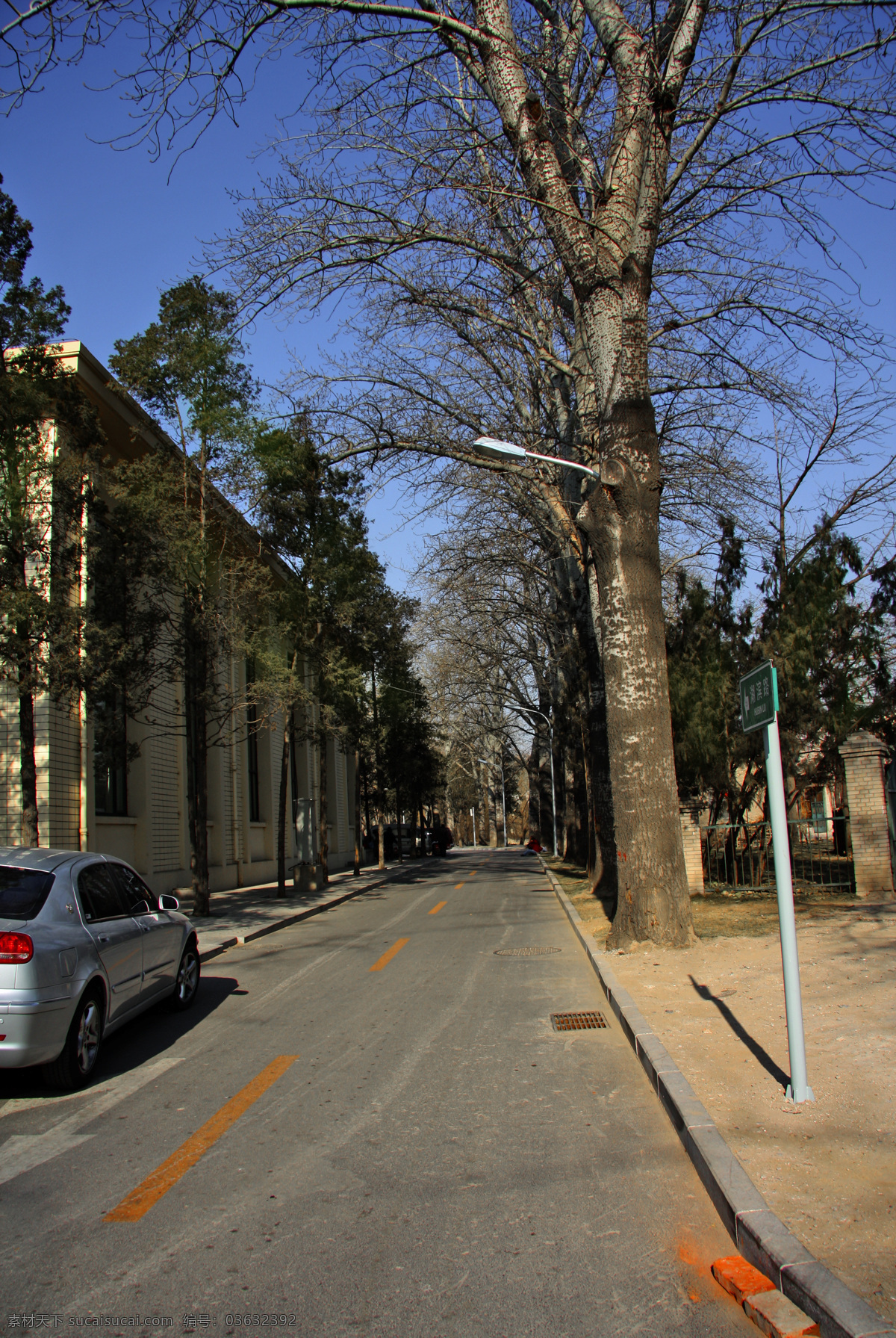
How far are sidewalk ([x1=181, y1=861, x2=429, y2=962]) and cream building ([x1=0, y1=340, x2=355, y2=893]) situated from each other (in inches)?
47.5

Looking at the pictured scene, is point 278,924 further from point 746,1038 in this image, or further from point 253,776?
point 253,776

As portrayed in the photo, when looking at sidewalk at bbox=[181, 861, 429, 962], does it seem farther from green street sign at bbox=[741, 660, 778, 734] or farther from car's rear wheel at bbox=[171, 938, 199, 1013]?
green street sign at bbox=[741, 660, 778, 734]

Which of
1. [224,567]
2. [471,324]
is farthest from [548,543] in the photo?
[224,567]

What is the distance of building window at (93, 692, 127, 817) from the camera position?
16.8 meters

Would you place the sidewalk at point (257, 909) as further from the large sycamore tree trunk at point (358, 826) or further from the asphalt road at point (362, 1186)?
the asphalt road at point (362, 1186)

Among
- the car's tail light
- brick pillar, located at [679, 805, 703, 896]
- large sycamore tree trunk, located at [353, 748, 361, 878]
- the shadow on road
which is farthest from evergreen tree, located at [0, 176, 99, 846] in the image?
large sycamore tree trunk, located at [353, 748, 361, 878]

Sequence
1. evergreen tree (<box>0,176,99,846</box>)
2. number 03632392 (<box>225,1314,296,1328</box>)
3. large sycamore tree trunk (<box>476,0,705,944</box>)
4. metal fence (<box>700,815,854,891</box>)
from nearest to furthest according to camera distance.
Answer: number 03632392 (<box>225,1314,296,1328</box>), large sycamore tree trunk (<box>476,0,705,944</box>), evergreen tree (<box>0,176,99,846</box>), metal fence (<box>700,815,854,891</box>)

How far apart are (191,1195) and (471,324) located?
14.9 metres

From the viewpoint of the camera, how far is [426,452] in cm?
1539

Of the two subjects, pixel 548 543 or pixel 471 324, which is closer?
pixel 471 324

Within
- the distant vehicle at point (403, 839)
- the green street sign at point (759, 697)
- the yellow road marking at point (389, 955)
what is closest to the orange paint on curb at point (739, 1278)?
the green street sign at point (759, 697)

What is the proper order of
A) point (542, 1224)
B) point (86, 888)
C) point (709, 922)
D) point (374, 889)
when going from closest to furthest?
point (542, 1224) → point (86, 888) → point (709, 922) → point (374, 889)

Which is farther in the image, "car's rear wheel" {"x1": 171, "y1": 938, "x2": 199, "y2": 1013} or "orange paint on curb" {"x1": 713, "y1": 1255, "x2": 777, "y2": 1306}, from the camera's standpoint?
"car's rear wheel" {"x1": 171, "y1": 938, "x2": 199, "y2": 1013}

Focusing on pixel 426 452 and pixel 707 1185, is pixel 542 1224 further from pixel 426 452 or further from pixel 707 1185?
pixel 426 452
